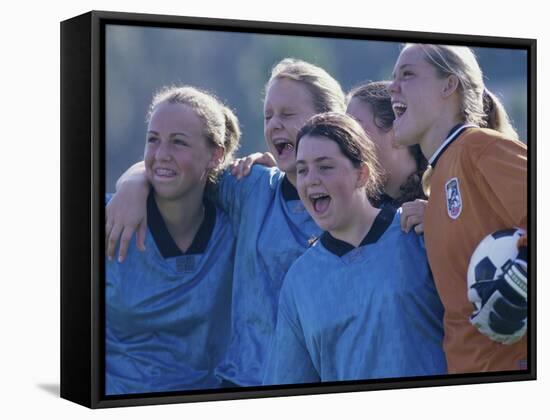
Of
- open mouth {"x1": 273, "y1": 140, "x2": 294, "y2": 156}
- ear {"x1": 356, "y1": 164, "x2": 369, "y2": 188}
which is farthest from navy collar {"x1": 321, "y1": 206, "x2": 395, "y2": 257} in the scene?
open mouth {"x1": 273, "y1": 140, "x2": 294, "y2": 156}

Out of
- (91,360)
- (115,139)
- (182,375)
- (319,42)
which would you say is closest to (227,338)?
(182,375)

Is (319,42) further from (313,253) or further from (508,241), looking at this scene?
(508,241)

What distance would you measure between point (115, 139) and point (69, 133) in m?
0.42

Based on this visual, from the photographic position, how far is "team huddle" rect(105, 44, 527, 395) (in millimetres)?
7961

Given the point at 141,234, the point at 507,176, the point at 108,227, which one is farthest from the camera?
the point at 507,176

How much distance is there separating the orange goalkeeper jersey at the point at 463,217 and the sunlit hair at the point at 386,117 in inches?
4.5

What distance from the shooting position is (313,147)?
832 centimetres

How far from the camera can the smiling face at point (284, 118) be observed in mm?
8297

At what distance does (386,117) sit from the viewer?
8.63 metres

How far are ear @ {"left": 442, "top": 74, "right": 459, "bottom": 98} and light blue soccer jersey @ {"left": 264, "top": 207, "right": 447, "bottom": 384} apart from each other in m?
0.84

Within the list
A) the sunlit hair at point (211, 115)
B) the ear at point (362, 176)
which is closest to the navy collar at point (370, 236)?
the ear at point (362, 176)

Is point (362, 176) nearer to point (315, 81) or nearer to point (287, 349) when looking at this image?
point (315, 81)

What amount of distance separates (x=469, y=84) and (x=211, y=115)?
6.01 ft

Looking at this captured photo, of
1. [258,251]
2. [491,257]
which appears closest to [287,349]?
[258,251]
